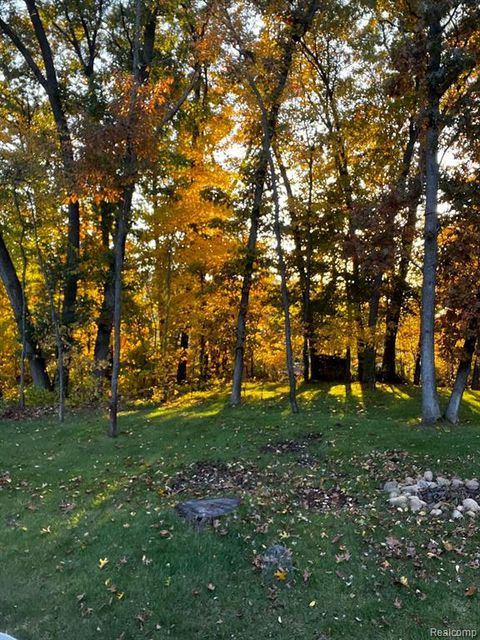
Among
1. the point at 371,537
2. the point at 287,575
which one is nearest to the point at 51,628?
the point at 287,575

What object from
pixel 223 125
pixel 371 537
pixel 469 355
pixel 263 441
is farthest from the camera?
pixel 223 125

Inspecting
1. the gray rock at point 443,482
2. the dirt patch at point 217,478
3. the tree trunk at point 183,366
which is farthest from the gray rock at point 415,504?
the tree trunk at point 183,366

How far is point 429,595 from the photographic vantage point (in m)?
4.65

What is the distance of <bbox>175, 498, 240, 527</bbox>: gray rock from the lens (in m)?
6.08

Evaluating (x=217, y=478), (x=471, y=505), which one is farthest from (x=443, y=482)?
(x=217, y=478)

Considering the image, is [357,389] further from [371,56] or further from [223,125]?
[371,56]

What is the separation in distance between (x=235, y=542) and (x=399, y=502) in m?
2.41

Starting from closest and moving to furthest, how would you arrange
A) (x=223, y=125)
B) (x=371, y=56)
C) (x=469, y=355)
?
(x=469, y=355), (x=223, y=125), (x=371, y=56)

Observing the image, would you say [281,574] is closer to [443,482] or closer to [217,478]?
[217,478]

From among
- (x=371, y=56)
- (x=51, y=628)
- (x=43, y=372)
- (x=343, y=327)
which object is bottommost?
(x=51, y=628)

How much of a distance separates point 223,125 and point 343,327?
24.7ft

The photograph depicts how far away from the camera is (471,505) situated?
6145 mm

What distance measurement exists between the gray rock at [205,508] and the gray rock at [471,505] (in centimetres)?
308

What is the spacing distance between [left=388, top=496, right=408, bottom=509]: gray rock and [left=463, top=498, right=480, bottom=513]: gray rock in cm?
75
